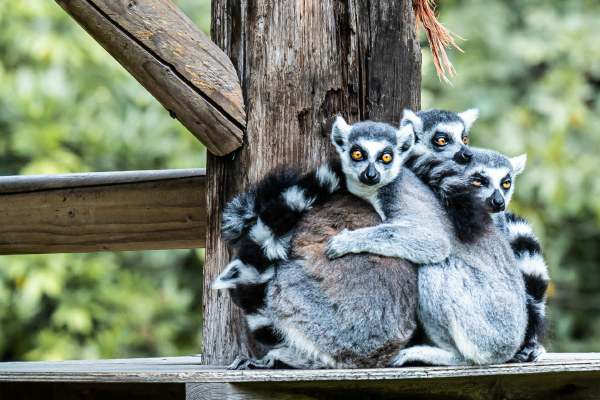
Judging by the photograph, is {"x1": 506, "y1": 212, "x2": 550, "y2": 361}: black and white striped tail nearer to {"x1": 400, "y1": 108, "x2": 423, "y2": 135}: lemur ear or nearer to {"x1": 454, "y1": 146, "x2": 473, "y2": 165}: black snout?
{"x1": 454, "y1": 146, "x2": 473, "y2": 165}: black snout

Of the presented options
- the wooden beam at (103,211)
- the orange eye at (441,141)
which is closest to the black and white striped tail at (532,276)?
the orange eye at (441,141)

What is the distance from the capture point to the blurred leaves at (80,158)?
7938 millimetres

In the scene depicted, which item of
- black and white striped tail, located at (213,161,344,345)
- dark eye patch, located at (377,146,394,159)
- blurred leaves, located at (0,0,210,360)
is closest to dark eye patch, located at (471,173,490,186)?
dark eye patch, located at (377,146,394,159)

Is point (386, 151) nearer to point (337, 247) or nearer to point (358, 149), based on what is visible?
point (358, 149)

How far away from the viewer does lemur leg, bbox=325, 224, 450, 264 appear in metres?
3.10

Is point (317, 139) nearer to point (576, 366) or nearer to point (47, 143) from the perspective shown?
point (576, 366)

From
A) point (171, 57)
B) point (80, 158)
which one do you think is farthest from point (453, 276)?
point (80, 158)

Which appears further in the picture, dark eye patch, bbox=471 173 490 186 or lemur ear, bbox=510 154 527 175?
lemur ear, bbox=510 154 527 175

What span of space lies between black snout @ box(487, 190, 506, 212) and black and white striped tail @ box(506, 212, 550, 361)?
113 mm

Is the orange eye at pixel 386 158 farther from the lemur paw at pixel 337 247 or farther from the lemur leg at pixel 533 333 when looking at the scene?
the lemur leg at pixel 533 333

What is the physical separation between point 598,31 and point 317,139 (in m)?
6.07

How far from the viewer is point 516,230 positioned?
3582mm

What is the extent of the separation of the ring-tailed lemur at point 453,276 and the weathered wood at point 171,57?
45cm

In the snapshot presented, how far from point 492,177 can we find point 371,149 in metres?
0.59
